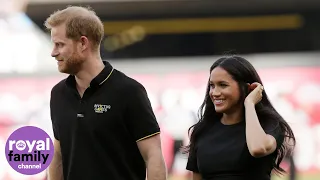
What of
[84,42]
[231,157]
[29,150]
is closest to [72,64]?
[84,42]

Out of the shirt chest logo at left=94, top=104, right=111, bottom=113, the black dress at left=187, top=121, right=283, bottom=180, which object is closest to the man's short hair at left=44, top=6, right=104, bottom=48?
the shirt chest logo at left=94, top=104, right=111, bottom=113

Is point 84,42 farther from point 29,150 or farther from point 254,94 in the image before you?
point 254,94

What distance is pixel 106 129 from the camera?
3117mm

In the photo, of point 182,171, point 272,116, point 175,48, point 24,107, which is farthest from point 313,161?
point 272,116

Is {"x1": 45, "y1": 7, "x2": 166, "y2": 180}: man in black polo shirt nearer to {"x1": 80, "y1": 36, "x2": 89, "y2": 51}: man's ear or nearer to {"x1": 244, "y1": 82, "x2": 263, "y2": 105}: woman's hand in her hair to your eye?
{"x1": 80, "y1": 36, "x2": 89, "y2": 51}: man's ear

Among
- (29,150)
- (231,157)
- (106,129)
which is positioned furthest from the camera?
(29,150)

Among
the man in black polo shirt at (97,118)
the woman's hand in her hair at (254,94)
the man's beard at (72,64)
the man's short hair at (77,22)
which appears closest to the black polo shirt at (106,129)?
the man in black polo shirt at (97,118)

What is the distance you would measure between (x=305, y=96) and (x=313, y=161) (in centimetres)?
74

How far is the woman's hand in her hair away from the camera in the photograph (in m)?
3.09

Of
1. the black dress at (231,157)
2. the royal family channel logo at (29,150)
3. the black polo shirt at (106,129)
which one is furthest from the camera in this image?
the royal family channel logo at (29,150)

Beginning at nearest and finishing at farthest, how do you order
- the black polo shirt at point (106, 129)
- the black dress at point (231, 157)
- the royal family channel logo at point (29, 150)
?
the black dress at point (231, 157) < the black polo shirt at point (106, 129) < the royal family channel logo at point (29, 150)

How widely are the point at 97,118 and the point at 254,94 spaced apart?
27.7 inches

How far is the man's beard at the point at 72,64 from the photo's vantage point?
317 cm

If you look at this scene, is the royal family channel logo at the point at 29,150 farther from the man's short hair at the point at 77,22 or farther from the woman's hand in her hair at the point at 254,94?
the woman's hand in her hair at the point at 254,94
